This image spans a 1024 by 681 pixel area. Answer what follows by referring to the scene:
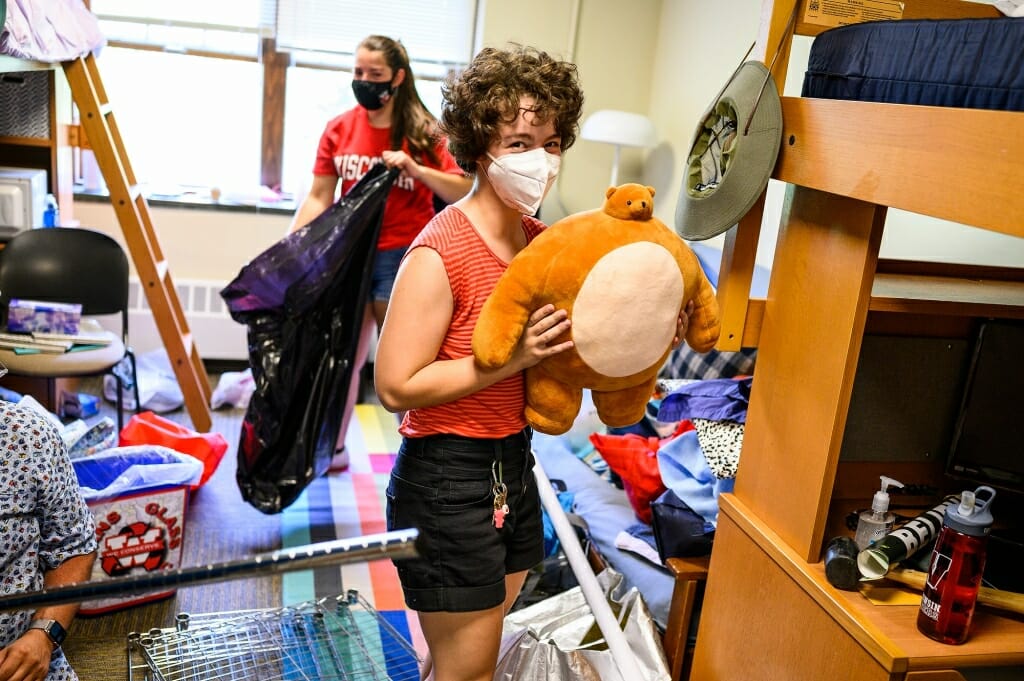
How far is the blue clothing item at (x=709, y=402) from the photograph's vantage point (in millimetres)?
2018

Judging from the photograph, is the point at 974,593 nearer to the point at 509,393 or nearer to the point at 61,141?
the point at 509,393

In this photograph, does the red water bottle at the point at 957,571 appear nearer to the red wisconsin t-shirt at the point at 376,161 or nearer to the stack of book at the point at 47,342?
the red wisconsin t-shirt at the point at 376,161

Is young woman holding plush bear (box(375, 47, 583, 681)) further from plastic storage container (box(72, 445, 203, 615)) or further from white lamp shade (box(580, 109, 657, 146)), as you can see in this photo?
white lamp shade (box(580, 109, 657, 146))

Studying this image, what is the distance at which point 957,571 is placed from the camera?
125 cm

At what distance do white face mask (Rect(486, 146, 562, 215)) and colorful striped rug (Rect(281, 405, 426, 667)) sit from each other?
3.43 feet

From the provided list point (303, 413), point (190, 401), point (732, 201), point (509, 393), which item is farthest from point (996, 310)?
point (190, 401)

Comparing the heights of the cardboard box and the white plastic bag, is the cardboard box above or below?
above

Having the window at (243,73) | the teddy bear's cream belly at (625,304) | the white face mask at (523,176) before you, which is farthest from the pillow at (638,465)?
the window at (243,73)

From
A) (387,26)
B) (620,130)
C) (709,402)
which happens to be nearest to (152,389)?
(387,26)

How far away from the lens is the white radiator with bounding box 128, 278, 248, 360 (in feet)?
13.3

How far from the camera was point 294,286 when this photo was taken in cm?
252

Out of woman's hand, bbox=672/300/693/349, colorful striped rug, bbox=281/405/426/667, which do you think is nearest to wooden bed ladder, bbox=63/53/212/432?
colorful striped rug, bbox=281/405/426/667

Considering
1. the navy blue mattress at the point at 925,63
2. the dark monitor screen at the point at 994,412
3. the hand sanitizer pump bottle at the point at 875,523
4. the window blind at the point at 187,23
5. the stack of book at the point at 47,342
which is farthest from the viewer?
the window blind at the point at 187,23

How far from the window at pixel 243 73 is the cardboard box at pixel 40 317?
129 centimetres
